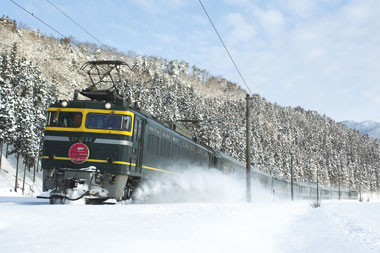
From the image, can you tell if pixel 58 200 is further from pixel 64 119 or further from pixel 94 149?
pixel 64 119

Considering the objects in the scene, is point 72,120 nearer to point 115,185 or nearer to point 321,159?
point 115,185

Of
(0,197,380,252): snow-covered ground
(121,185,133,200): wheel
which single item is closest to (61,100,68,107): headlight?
(121,185,133,200): wheel

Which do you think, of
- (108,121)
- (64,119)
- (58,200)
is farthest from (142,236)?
(64,119)

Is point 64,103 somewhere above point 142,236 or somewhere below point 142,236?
above

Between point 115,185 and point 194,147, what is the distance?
33.2 ft

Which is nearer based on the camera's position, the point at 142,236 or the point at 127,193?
the point at 142,236

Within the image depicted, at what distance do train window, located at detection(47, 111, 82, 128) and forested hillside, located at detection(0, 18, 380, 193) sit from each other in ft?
9.27

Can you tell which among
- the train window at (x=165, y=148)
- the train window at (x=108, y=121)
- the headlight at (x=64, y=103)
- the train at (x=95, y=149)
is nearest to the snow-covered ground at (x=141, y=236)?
the train at (x=95, y=149)

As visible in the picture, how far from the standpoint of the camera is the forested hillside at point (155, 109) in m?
51.4

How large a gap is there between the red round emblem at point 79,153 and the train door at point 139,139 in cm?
Answer: 191

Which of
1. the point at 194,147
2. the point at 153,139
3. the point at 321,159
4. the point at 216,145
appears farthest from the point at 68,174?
the point at 321,159

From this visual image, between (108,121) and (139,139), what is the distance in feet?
5.19

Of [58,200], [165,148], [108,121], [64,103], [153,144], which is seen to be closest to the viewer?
[58,200]

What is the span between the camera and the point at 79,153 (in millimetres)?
12930
